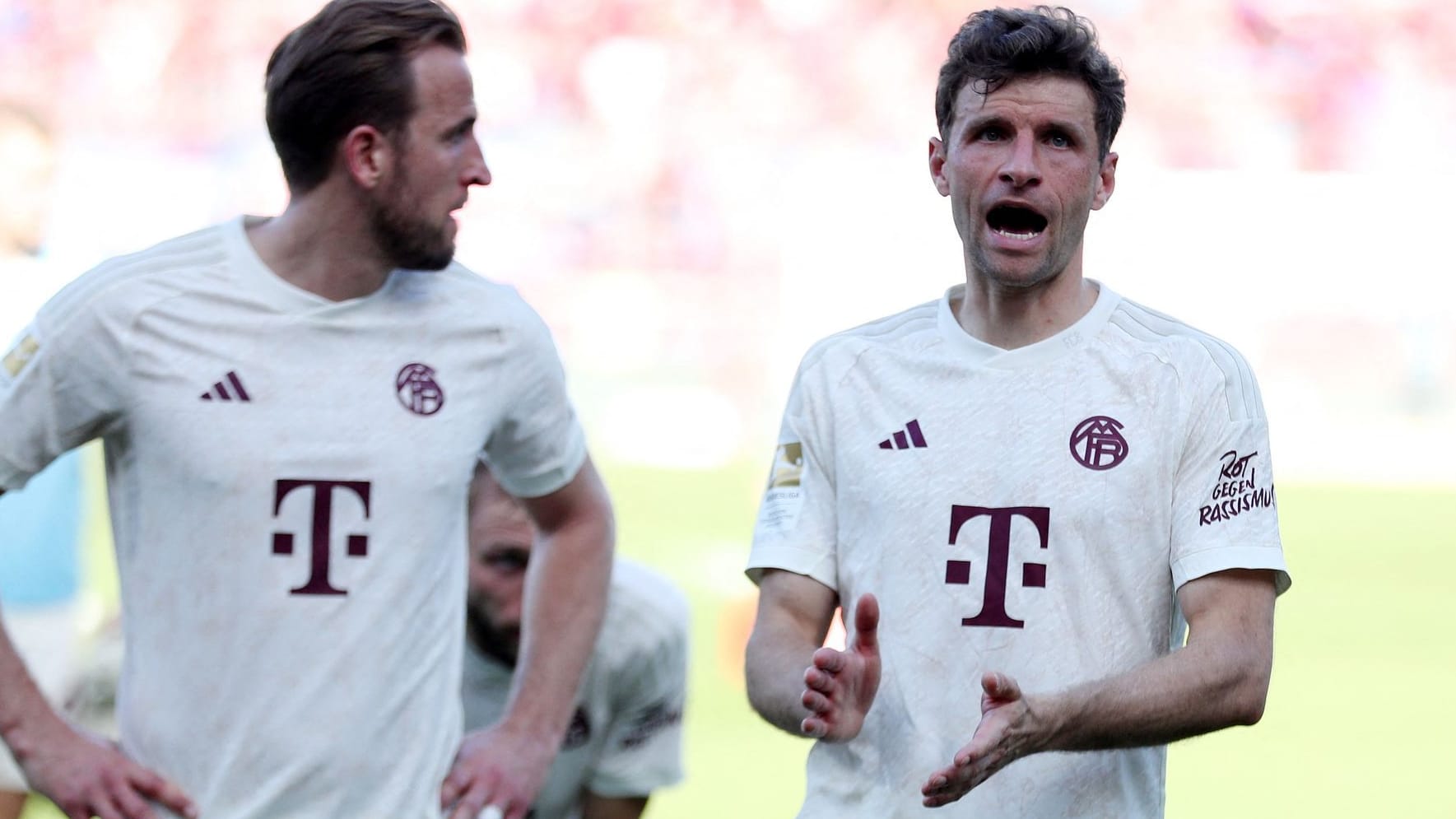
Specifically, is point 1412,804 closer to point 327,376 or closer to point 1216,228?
point 327,376

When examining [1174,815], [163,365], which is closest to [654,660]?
[163,365]

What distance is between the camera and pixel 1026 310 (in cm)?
270

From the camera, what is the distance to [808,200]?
13.1 m

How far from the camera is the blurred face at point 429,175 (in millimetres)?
2580

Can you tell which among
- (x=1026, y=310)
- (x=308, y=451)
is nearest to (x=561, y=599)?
(x=308, y=451)

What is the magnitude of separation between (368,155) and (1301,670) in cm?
776

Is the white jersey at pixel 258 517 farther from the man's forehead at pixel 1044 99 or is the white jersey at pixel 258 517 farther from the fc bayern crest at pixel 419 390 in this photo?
the man's forehead at pixel 1044 99

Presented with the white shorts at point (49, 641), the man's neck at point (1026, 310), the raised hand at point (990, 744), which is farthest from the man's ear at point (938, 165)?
the white shorts at point (49, 641)

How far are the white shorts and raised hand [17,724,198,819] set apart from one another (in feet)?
7.78

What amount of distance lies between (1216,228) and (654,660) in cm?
986

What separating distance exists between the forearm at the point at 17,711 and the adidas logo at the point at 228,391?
1.36 feet

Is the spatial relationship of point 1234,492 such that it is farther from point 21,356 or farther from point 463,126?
point 21,356

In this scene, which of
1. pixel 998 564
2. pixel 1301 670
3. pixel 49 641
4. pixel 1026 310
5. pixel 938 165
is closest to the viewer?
pixel 998 564

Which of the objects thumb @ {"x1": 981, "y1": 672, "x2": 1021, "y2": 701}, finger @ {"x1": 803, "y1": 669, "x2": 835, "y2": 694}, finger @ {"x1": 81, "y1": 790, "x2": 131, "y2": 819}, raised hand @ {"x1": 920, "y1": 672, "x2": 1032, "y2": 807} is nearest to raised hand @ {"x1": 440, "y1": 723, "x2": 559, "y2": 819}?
finger @ {"x1": 81, "y1": 790, "x2": 131, "y2": 819}
